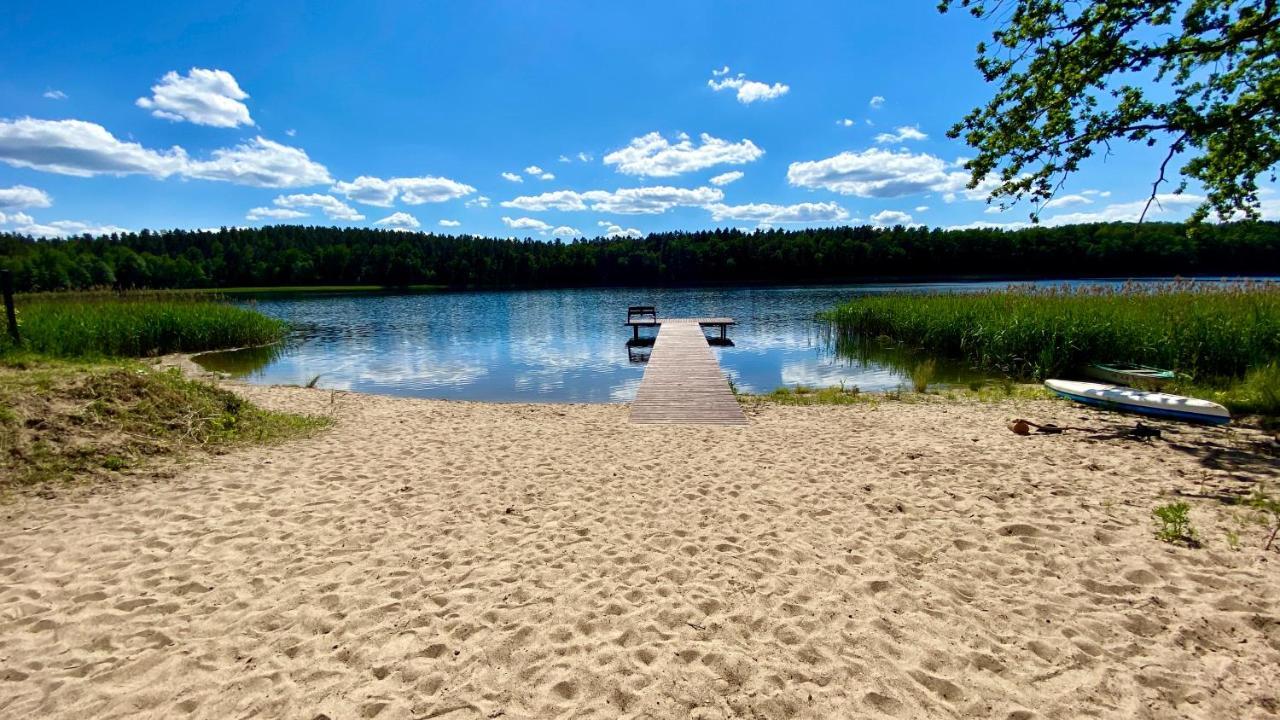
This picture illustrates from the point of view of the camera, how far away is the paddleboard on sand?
25.4ft

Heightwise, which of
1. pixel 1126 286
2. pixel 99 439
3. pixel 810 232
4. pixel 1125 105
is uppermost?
pixel 810 232

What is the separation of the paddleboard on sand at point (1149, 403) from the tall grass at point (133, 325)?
20.8 m

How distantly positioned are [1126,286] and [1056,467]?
43.1ft

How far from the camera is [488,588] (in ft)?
12.8

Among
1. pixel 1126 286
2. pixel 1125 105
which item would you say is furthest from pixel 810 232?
pixel 1125 105

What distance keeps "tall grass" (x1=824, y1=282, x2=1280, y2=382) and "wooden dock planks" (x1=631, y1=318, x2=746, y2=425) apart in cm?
756

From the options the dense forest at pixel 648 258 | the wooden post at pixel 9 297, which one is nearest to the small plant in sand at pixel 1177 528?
the wooden post at pixel 9 297

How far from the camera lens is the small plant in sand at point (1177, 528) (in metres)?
4.22

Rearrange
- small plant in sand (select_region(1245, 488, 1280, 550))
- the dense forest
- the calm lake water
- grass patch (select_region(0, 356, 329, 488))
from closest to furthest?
small plant in sand (select_region(1245, 488, 1280, 550)) → grass patch (select_region(0, 356, 329, 488)) → the calm lake water → the dense forest

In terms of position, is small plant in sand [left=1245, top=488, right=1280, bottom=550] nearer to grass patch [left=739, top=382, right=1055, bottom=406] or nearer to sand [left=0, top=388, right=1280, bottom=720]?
sand [left=0, top=388, right=1280, bottom=720]

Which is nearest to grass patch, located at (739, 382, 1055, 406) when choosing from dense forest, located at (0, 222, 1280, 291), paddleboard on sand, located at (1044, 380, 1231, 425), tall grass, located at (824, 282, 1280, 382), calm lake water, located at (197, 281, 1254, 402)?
paddleboard on sand, located at (1044, 380, 1231, 425)

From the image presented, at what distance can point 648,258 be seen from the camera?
9350 centimetres

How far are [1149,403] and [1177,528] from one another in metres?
5.49

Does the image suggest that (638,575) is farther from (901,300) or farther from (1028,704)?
(901,300)
